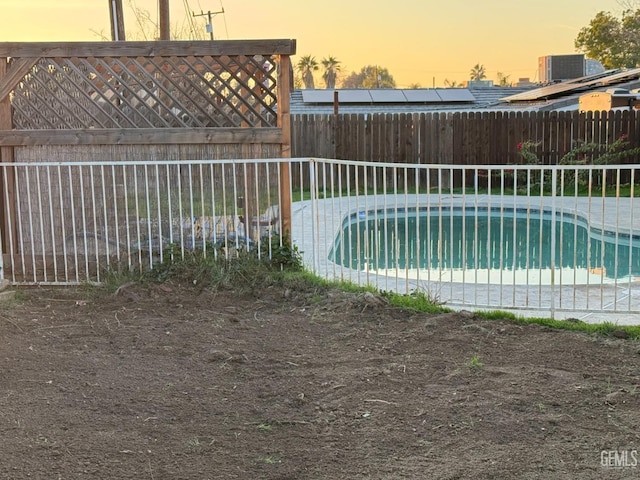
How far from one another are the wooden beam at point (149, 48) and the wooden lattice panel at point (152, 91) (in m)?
0.07

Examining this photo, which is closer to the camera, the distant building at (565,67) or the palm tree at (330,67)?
the distant building at (565,67)

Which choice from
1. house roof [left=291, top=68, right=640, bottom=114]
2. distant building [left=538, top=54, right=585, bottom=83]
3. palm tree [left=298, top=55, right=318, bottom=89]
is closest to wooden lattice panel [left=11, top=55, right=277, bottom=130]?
house roof [left=291, top=68, right=640, bottom=114]

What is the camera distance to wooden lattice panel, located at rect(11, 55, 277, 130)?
6961mm

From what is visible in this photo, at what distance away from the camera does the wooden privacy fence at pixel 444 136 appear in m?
15.9

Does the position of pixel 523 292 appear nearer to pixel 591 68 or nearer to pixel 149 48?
pixel 149 48

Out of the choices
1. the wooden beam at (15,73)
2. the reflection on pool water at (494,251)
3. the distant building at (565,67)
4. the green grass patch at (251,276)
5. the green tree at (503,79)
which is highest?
the green tree at (503,79)

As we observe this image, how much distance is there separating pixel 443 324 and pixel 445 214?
800 centimetres

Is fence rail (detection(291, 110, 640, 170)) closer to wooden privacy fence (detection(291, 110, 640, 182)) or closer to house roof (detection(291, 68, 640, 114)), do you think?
wooden privacy fence (detection(291, 110, 640, 182))

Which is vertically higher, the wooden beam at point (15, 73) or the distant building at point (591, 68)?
the distant building at point (591, 68)

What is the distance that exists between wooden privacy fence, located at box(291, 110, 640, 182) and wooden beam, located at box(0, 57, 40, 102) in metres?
9.45

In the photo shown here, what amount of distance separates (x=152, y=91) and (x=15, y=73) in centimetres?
127

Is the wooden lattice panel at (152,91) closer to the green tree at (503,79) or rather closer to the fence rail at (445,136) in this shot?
the fence rail at (445,136)

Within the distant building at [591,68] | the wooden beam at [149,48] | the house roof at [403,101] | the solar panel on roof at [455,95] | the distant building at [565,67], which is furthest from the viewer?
the distant building at [591,68]

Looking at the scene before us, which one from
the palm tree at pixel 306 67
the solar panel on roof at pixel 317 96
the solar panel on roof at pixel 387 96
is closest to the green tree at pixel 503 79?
the palm tree at pixel 306 67
